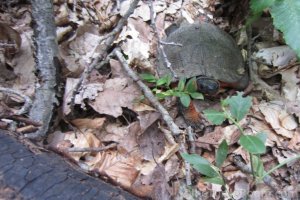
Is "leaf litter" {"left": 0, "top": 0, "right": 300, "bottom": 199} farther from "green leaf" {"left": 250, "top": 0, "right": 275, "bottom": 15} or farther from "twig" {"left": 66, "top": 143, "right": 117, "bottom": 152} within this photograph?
"green leaf" {"left": 250, "top": 0, "right": 275, "bottom": 15}

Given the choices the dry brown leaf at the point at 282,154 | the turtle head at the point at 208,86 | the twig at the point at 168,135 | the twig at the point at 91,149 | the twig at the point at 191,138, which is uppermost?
the turtle head at the point at 208,86

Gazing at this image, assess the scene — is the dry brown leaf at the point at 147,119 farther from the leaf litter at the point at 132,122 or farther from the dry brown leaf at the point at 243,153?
the dry brown leaf at the point at 243,153

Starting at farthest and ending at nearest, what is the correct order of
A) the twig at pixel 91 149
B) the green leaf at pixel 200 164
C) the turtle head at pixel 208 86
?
the turtle head at pixel 208 86, the twig at pixel 91 149, the green leaf at pixel 200 164

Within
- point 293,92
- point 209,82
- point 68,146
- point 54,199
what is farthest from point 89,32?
point 54,199

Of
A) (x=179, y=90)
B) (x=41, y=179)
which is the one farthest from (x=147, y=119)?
(x=41, y=179)

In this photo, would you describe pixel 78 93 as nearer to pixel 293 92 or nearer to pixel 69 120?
pixel 69 120

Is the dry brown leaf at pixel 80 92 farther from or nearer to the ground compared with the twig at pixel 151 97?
nearer to the ground

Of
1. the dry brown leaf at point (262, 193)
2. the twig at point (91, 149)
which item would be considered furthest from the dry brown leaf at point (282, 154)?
the twig at point (91, 149)

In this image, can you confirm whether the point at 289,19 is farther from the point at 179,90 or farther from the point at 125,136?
the point at 125,136

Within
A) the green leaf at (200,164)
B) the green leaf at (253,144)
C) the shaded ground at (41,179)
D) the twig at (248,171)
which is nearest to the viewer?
the shaded ground at (41,179)
